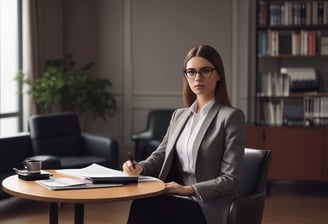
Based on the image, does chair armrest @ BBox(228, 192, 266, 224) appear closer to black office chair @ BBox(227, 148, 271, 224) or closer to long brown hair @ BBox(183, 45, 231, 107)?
black office chair @ BBox(227, 148, 271, 224)

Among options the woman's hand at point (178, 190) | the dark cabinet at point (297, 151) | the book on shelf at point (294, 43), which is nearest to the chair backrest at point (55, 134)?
the dark cabinet at point (297, 151)

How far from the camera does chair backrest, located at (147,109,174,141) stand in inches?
266

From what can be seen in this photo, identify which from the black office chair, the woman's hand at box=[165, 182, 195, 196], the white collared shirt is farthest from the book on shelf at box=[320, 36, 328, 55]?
the woman's hand at box=[165, 182, 195, 196]

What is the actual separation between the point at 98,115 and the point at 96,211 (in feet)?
6.05

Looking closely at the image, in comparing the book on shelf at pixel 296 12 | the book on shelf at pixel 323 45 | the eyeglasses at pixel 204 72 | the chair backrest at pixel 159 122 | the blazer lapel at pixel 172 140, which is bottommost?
the chair backrest at pixel 159 122

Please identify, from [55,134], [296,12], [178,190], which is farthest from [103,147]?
[178,190]

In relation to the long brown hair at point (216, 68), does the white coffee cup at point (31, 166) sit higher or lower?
lower

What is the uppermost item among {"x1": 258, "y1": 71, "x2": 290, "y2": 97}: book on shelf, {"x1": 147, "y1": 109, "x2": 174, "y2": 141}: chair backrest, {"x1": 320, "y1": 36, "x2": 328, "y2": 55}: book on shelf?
{"x1": 320, "y1": 36, "x2": 328, "y2": 55}: book on shelf

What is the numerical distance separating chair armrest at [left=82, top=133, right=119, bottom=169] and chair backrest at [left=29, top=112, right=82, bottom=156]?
11 centimetres

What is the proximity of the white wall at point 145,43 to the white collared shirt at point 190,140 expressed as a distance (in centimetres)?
400

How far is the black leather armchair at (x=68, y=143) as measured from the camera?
→ 5789 millimetres

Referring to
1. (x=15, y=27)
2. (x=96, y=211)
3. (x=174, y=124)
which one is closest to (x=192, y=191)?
(x=174, y=124)

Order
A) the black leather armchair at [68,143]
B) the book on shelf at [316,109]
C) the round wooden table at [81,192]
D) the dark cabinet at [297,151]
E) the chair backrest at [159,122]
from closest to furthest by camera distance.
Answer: the round wooden table at [81,192], the black leather armchair at [68,143], the dark cabinet at [297,151], the book on shelf at [316,109], the chair backrest at [159,122]

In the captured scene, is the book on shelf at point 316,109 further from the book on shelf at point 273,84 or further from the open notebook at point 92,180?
the open notebook at point 92,180
